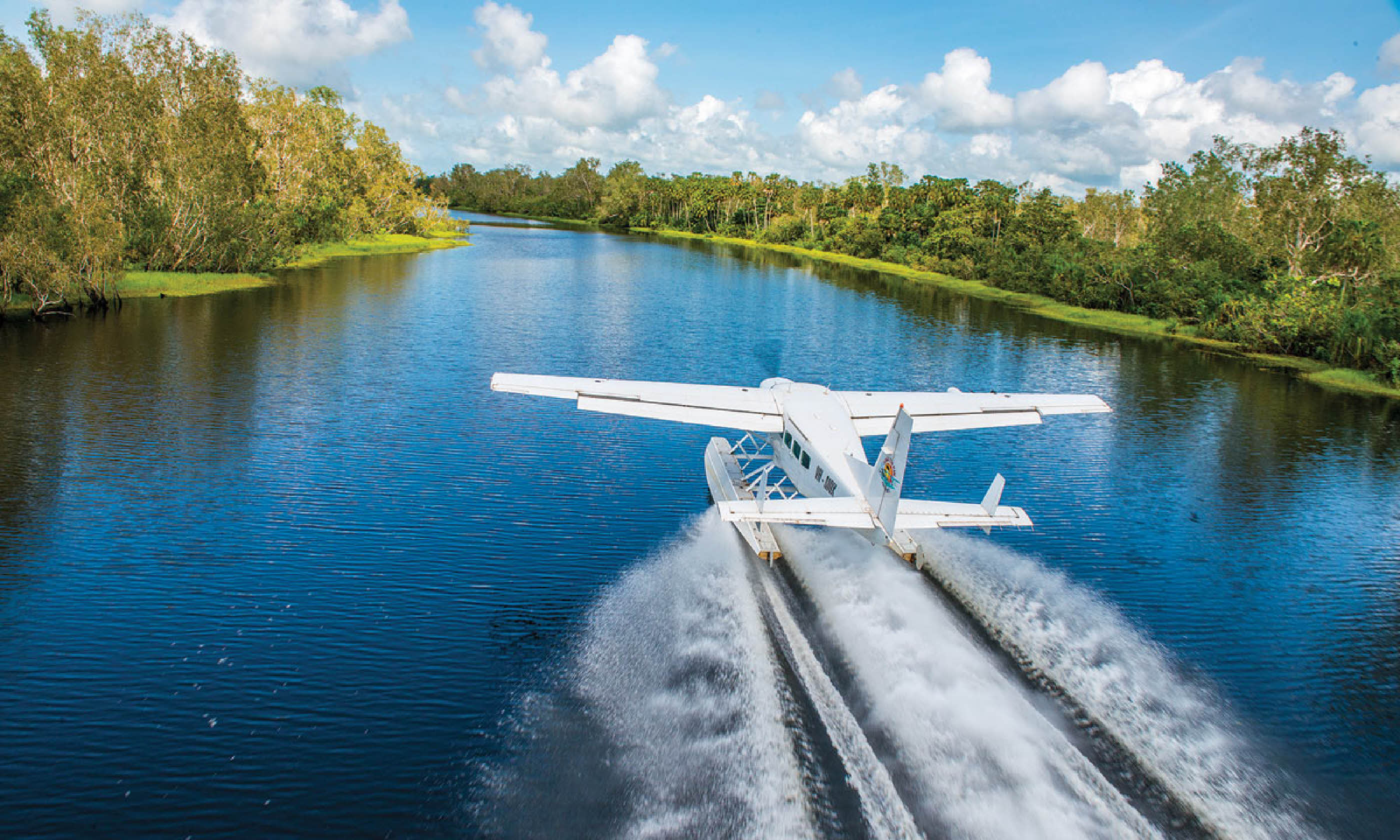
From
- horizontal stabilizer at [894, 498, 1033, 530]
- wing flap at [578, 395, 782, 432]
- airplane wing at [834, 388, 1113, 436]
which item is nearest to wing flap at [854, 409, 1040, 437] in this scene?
airplane wing at [834, 388, 1113, 436]

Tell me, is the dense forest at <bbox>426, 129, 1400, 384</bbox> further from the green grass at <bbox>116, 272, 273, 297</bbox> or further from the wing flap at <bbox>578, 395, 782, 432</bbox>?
the green grass at <bbox>116, 272, 273, 297</bbox>

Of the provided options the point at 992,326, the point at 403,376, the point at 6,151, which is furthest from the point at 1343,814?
the point at 6,151

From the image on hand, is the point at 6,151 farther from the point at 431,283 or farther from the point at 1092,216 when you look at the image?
the point at 1092,216

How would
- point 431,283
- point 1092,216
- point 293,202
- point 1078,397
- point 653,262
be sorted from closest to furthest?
1. point 1078,397
2. point 431,283
3. point 293,202
4. point 653,262
5. point 1092,216

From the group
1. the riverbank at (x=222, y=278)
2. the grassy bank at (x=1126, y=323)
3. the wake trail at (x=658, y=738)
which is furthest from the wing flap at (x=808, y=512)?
the riverbank at (x=222, y=278)

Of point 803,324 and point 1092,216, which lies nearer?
point 803,324

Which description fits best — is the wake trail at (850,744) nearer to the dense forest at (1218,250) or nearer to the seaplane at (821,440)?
the seaplane at (821,440)
